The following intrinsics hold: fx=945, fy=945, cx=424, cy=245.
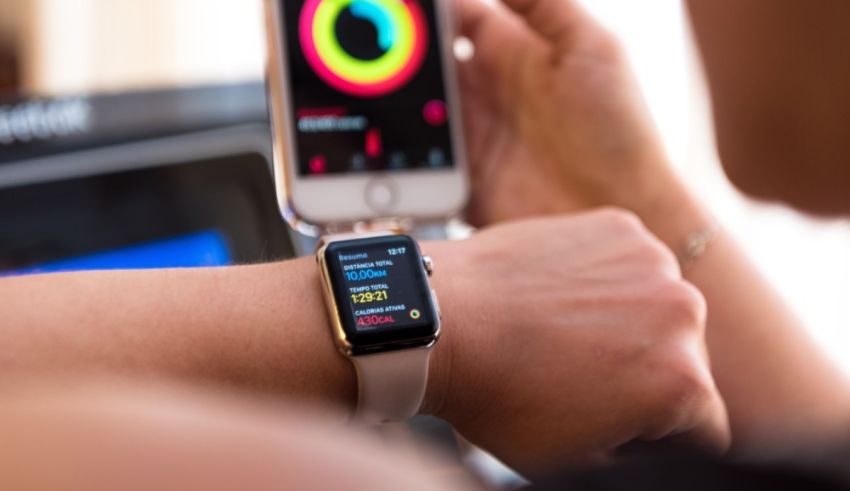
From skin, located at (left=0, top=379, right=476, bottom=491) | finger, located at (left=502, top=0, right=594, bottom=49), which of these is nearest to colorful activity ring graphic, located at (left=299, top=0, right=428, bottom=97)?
finger, located at (left=502, top=0, right=594, bottom=49)

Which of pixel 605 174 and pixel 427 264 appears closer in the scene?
pixel 427 264

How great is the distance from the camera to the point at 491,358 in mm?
653

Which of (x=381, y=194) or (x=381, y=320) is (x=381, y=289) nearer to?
(x=381, y=320)

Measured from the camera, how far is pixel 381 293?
0.63 m

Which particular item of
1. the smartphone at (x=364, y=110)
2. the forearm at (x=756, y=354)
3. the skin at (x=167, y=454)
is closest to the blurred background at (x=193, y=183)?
the forearm at (x=756, y=354)

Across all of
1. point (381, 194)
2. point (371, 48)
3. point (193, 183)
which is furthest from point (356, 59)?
point (193, 183)

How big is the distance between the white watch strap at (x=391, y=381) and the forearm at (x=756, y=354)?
274mm

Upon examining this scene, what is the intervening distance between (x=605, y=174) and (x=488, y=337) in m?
0.29

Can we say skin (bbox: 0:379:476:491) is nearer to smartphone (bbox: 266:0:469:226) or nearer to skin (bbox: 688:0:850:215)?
skin (bbox: 688:0:850:215)

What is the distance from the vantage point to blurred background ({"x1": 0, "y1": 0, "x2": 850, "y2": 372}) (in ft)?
3.06

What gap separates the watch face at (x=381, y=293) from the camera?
0.61 m

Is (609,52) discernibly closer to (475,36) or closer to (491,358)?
(475,36)

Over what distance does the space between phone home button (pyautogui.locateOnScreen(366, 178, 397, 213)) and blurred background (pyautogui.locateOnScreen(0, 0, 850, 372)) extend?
5.1 inches

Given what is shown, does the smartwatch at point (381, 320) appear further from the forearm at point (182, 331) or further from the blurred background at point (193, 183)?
the blurred background at point (193, 183)
